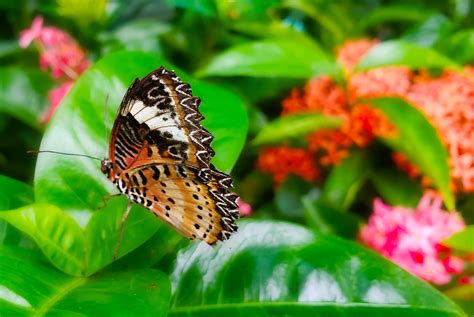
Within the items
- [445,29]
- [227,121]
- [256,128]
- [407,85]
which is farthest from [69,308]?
A: [445,29]

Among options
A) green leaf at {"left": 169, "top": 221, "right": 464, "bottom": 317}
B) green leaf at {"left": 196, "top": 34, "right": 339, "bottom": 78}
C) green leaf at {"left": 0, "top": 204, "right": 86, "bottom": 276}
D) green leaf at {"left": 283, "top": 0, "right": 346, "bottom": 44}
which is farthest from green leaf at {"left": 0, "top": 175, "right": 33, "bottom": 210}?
green leaf at {"left": 283, "top": 0, "right": 346, "bottom": 44}

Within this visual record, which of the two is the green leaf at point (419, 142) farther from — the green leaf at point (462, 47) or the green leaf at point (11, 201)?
the green leaf at point (11, 201)

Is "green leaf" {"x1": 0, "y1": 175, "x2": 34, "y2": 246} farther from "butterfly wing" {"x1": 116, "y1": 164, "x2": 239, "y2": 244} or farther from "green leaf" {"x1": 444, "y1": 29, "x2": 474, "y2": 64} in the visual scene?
"green leaf" {"x1": 444, "y1": 29, "x2": 474, "y2": 64}

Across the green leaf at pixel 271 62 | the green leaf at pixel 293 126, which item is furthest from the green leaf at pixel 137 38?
the green leaf at pixel 293 126

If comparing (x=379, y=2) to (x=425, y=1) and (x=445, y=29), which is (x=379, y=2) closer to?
(x=425, y=1)

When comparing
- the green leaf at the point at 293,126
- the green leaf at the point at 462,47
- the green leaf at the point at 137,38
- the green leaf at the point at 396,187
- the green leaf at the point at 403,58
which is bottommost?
the green leaf at the point at 396,187

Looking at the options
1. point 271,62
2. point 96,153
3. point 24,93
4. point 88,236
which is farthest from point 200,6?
point 88,236

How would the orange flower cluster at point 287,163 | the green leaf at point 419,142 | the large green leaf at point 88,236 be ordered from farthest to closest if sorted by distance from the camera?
the orange flower cluster at point 287,163 → the green leaf at point 419,142 → the large green leaf at point 88,236

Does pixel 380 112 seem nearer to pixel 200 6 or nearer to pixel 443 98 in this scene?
pixel 443 98
